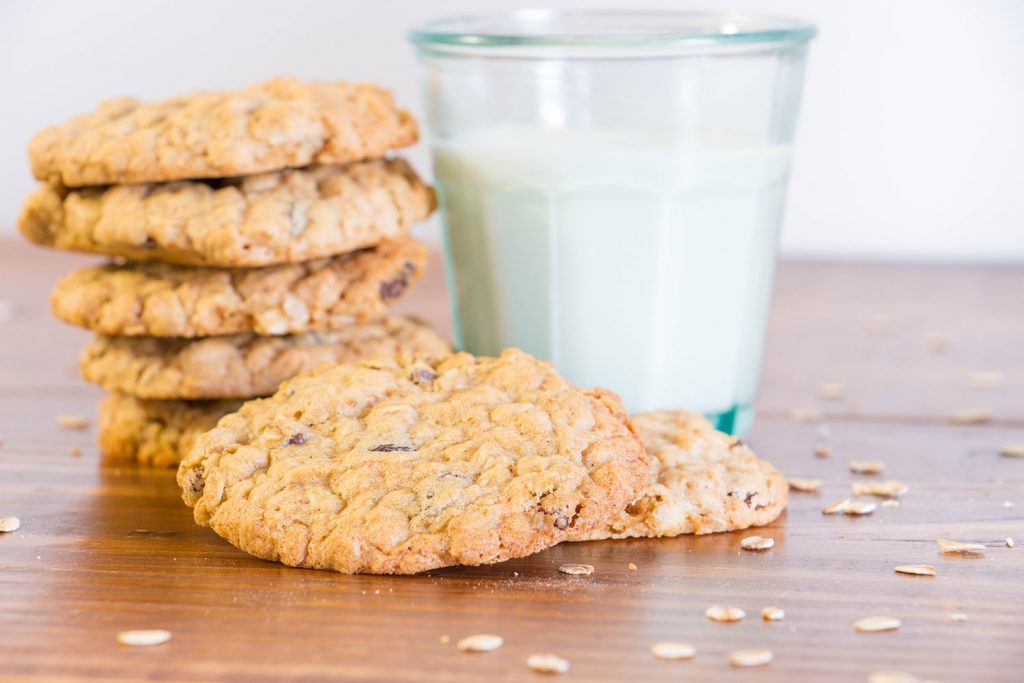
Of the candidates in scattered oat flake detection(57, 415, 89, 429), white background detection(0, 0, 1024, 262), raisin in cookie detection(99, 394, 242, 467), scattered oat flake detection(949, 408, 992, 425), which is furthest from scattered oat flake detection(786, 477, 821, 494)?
white background detection(0, 0, 1024, 262)

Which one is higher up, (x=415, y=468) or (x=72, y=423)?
(x=415, y=468)

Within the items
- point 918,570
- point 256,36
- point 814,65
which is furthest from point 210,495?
point 814,65

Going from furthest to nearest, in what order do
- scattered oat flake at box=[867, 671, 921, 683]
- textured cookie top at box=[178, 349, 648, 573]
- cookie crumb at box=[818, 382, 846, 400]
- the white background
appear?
1. the white background
2. cookie crumb at box=[818, 382, 846, 400]
3. textured cookie top at box=[178, 349, 648, 573]
4. scattered oat flake at box=[867, 671, 921, 683]

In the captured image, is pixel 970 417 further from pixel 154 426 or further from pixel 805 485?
pixel 154 426

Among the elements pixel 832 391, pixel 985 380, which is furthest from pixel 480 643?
pixel 985 380

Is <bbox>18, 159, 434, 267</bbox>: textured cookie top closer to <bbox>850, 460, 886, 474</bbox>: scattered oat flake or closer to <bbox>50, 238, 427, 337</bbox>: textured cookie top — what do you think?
<bbox>50, 238, 427, 337</bbox>: textured cookie top

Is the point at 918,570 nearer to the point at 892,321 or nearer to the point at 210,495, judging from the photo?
the point at 210,495
